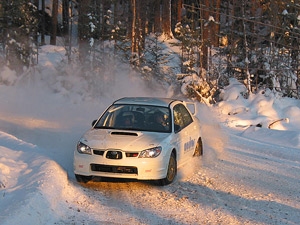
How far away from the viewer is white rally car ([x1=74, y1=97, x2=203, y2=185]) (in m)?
7.17

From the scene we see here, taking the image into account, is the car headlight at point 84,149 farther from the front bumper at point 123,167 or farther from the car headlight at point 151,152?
the car headlight at point 151,152

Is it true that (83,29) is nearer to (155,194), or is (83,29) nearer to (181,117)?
(181,117)

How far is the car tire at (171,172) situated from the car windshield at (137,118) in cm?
57

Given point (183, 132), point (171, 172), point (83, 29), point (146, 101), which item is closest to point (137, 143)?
point (171, 172)

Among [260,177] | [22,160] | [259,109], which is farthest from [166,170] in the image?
[259,109]

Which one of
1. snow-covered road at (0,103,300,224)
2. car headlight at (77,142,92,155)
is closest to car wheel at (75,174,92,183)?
snow-covered road at (0,103,300,224)

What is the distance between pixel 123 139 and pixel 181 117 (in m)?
2.06

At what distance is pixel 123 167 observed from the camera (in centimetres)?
715

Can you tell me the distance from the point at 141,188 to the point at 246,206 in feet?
6.14

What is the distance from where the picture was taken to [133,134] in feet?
25.3

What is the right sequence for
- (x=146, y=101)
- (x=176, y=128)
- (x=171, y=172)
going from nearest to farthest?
(x=171, y=172), (x=176, y=128), (x=146, y=101)

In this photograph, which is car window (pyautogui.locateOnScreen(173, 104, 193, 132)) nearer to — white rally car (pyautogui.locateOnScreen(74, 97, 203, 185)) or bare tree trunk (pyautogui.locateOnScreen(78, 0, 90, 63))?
white rally car (pyautogui.locateOnScreen(74, 97, 203, 185))

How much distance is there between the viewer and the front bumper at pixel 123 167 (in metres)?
7.13

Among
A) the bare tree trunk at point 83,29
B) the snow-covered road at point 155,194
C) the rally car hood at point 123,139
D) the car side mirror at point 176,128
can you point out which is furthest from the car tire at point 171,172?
the bare tree trunk at point 83,29
